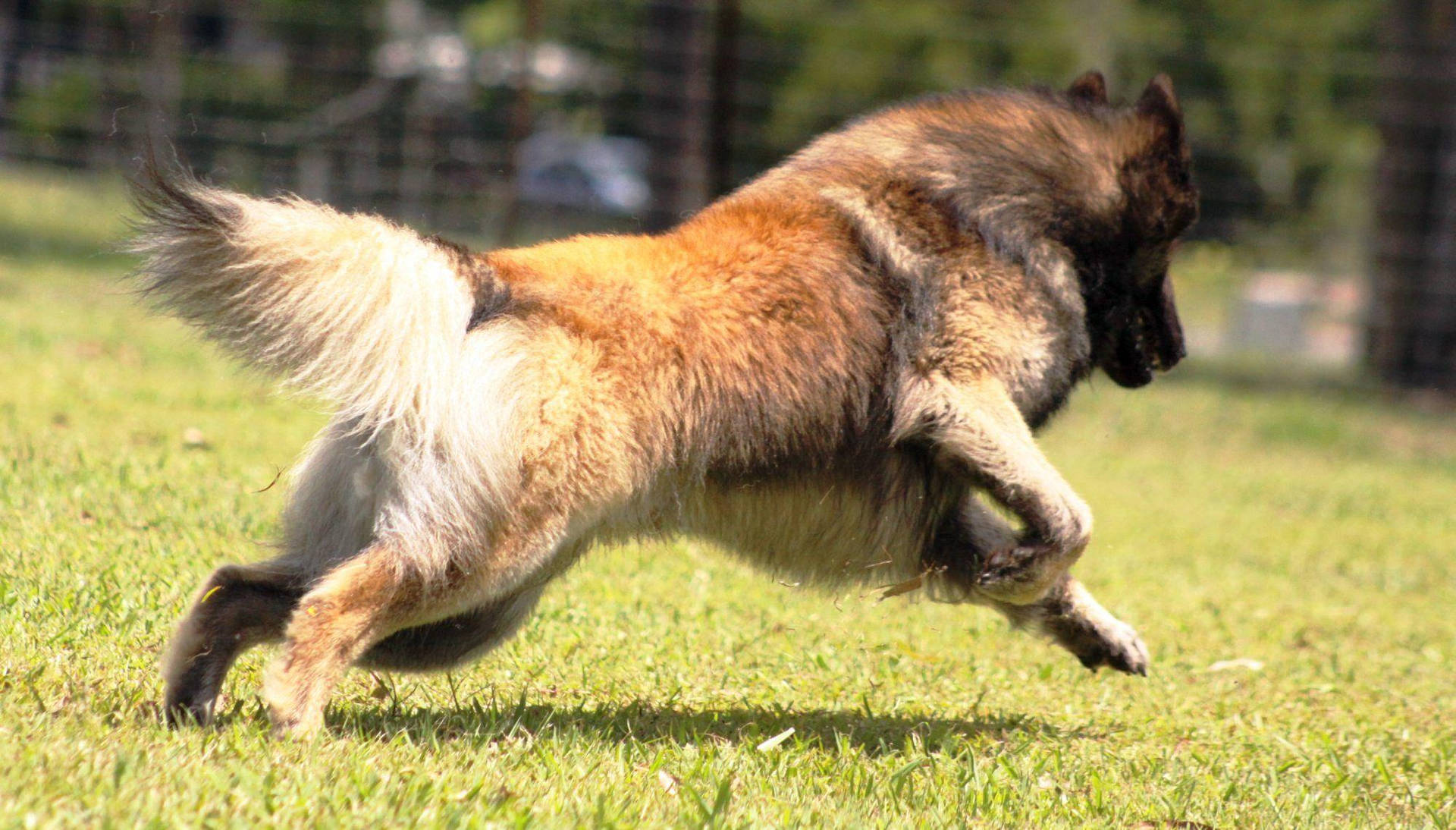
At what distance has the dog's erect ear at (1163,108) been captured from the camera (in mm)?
4688

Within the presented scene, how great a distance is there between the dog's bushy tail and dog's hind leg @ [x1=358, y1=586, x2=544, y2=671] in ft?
2.23

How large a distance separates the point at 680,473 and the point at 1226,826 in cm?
166

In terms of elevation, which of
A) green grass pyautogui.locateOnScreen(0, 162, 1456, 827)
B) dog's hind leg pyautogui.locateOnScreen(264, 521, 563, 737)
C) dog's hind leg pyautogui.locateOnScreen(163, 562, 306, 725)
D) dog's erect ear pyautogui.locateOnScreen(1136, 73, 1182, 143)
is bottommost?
green grass pyautogui.locateOnScreen(0, 162, 1456, 827)

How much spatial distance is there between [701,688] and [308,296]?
1.79 metres

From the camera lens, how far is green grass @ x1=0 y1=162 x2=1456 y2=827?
313 centimetres

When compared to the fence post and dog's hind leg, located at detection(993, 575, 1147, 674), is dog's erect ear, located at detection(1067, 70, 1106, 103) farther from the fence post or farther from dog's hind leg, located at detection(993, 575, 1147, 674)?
the fence post

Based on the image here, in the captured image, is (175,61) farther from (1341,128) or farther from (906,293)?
(1341,128)

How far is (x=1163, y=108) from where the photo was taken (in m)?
4.71

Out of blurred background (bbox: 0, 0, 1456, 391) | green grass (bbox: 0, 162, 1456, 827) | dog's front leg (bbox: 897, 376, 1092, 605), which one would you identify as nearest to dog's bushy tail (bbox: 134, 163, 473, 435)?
green grass (bbox: 0, 162, 1456, 827)

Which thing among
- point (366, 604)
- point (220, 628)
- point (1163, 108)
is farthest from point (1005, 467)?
point (220, 628)

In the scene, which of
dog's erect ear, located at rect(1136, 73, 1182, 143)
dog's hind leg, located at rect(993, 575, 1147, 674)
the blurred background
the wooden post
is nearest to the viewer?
dog's hind leg, located at rect(993, 575, 1147, 674)

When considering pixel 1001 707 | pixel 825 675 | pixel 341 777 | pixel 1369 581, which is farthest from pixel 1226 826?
pixel 1369 581

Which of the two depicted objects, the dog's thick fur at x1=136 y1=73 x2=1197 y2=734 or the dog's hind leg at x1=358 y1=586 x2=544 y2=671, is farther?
the dog's hind leg at x1=358 y1=586 x2=544 y2=671

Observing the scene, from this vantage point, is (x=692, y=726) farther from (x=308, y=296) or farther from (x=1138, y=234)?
(x=1138, y=234)
